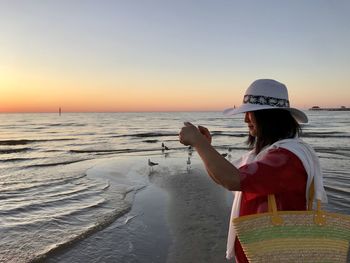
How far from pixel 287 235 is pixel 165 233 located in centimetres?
601

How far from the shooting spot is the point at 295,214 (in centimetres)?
190

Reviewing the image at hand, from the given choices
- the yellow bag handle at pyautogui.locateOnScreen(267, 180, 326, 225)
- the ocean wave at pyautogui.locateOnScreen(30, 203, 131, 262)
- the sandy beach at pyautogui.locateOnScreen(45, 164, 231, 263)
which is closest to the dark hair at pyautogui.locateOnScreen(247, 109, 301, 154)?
the yellow bag handle at pyautogui.locateOnScreen(267, 180, 326, 225)

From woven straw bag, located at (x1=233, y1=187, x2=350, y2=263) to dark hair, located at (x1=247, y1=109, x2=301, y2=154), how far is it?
0.38 m

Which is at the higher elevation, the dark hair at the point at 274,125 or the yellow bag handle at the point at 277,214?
the dark hair at the point at 274,125

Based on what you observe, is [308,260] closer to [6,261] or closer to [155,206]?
[6,261]

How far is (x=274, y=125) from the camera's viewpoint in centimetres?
220

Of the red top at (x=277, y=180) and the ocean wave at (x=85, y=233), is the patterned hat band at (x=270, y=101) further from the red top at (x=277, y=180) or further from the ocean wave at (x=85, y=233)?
the ocean wave at (x=85, y=233)

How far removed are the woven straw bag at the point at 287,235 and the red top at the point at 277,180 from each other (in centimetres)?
7

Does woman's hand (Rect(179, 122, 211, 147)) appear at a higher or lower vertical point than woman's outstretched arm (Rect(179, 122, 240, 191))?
higher

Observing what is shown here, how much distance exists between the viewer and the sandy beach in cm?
659

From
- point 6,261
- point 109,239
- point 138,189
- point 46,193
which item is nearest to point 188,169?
point 138,189

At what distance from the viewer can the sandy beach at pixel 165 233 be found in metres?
6.59

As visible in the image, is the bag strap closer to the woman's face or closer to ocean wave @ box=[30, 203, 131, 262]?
the woman's face

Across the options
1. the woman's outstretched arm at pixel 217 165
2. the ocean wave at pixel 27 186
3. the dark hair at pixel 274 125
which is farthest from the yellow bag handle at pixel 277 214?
A: the ocean wave at pixel 27 186
